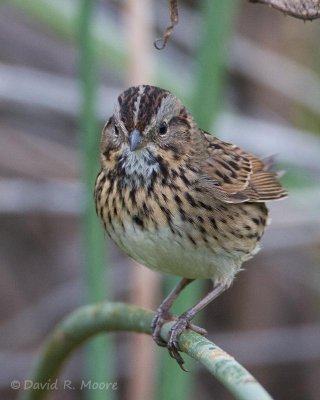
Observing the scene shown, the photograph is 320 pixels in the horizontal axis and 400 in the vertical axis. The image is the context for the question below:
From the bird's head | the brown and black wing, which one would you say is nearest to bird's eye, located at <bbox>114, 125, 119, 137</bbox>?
the bird's head

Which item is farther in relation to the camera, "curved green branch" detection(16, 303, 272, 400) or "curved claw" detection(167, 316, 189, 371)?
"curved claw" detection(167, 316, 189, 371)

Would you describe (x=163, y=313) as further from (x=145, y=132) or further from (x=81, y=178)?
(x=81, y=178)

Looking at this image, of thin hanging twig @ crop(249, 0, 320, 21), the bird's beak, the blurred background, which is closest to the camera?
thin hanging twig @ crop(249, 0, 320, 21)

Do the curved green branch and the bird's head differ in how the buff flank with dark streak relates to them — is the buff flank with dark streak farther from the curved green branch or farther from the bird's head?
the curved green branch

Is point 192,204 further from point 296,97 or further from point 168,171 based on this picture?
point 296,97

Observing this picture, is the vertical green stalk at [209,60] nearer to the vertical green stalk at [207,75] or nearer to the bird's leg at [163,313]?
the vertical green stalk at [207,75]

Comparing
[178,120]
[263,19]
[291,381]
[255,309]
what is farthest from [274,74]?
[178,120]
